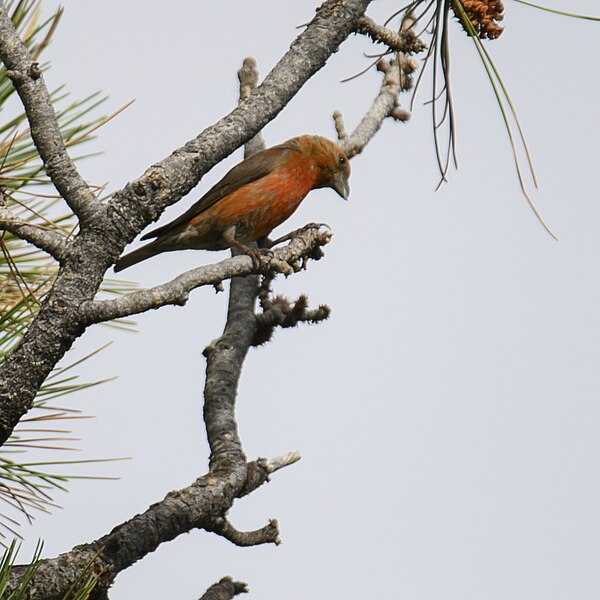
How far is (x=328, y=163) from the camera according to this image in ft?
17.3

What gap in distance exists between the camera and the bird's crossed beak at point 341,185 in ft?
17.6

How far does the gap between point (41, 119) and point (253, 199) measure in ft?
8.57

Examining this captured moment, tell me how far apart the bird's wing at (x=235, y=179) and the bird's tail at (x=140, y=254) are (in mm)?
60

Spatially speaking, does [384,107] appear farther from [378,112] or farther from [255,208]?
[255,208]

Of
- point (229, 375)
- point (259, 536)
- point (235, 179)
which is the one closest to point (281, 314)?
point (229, 375)

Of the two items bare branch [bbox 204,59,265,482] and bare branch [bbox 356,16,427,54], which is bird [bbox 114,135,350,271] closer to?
bare branch [bbox 204,59,265,482]

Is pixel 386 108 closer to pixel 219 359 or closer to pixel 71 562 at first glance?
pixel 219 359

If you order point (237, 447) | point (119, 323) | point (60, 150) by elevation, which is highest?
point (119, 323)

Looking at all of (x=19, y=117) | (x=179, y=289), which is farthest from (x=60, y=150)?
(x=19, y=117)

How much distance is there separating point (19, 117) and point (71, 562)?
1.85 m

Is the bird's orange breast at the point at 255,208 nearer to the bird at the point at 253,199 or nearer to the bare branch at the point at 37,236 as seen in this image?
the bird at the point at 253,199

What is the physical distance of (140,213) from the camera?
8.00ft

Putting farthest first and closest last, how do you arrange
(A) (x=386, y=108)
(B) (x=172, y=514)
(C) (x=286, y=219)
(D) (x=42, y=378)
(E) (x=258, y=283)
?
1. (C) (x=286, y=219)
2. (A) (x=386, y=108)
3. (E) (x=258, y=283)
4. (B) (x=172, y=514)
5. (D) (x=42, y=378)

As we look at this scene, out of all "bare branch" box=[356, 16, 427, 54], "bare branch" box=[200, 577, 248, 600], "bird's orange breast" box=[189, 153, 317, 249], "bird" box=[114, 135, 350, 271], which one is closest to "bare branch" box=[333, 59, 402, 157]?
"bird" box=[114, 135, 350, 271]
